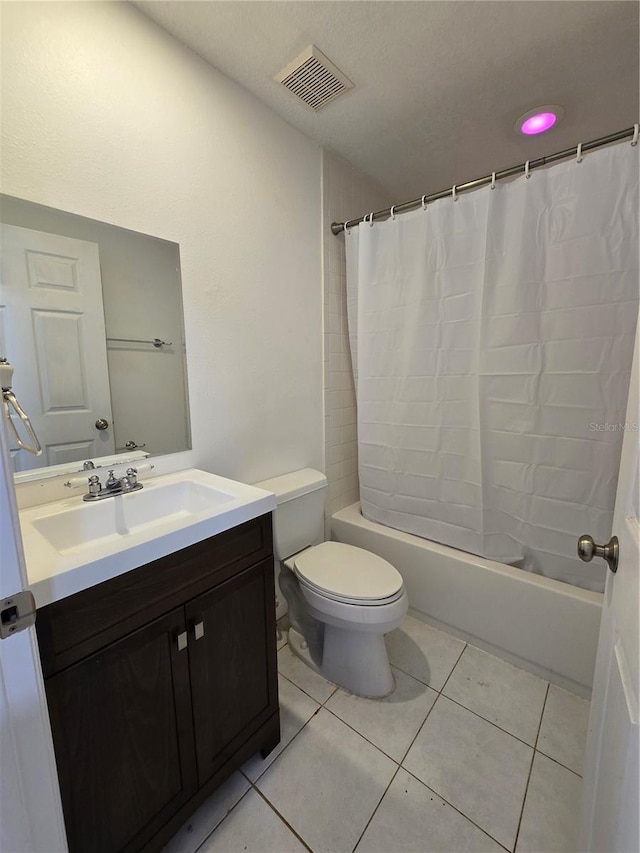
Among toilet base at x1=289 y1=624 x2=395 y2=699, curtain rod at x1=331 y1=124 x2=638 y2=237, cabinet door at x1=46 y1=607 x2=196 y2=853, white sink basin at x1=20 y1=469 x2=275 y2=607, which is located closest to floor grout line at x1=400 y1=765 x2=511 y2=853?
toilet base at x1=289 y1=624 x2=395 y2=699

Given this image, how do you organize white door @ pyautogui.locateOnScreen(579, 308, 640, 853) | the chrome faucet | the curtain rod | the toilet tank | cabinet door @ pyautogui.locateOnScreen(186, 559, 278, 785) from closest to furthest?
white door @ pyautogui.locateOnScreen(579, 308, 640, 853), cabinet door @ pyautogui.locateOnScreen(186, 559, 278, 785), the chrome faucet, the curtain rod, the toilet tank

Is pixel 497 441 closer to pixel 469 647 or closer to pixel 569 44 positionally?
pixel 469 647

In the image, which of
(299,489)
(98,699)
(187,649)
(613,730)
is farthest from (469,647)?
(98,699)

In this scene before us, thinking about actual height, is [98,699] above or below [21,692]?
below

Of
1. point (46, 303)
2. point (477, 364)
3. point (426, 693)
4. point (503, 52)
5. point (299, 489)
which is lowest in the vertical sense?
point (426, 693)

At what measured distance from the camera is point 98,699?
30.0 inches

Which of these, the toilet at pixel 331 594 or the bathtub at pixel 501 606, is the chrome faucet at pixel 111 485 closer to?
the toilet at pixel 331 594

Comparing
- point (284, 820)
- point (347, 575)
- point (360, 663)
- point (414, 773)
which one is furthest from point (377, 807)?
point (347, 575)

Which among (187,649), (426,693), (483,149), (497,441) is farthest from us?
(483,149)

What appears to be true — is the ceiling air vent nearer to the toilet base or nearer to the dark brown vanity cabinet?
the dark brown vanity cabinet

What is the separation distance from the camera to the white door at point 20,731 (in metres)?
0.51

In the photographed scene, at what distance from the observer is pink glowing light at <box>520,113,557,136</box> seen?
157cm

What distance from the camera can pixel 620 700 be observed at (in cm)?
58

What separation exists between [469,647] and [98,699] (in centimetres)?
151
